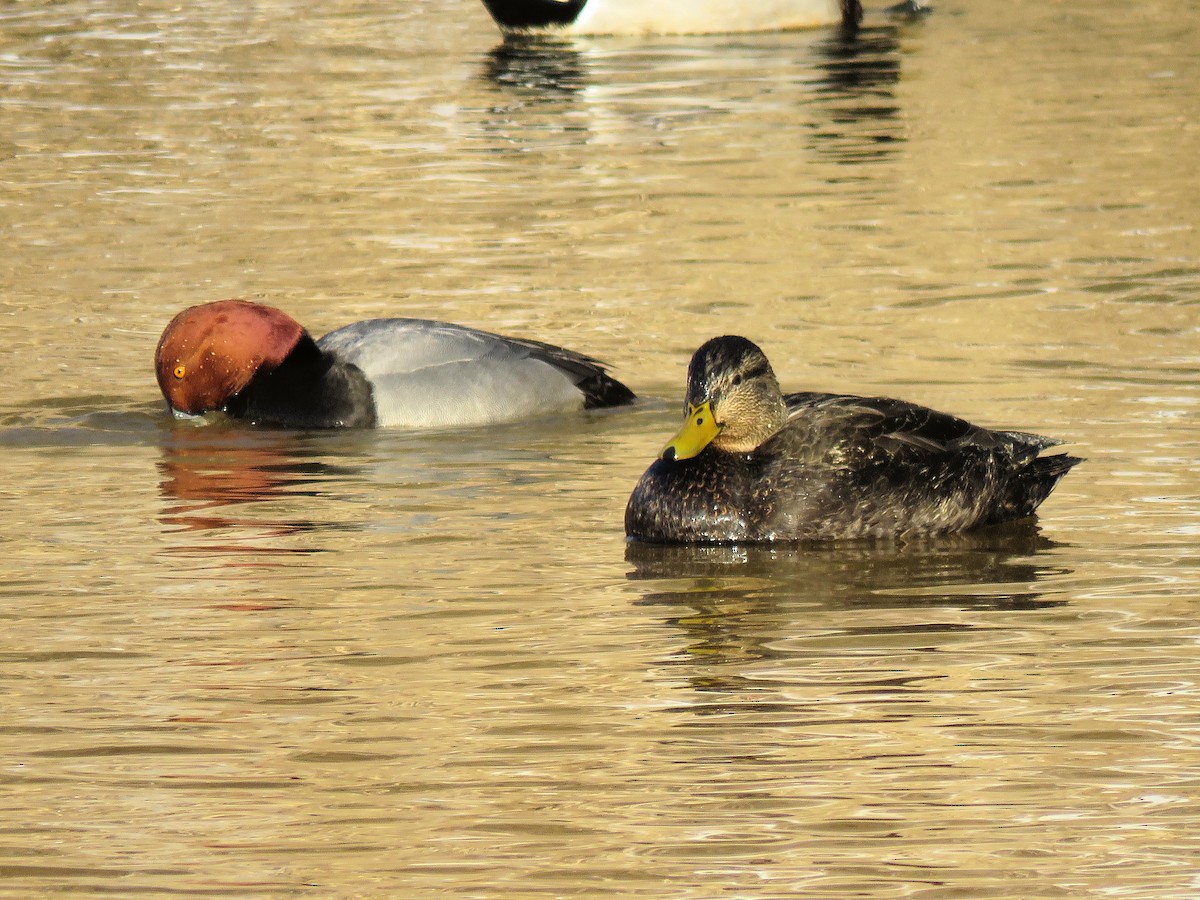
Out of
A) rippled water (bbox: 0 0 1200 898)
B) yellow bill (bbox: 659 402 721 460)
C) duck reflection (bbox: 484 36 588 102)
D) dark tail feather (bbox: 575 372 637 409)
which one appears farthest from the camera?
duck reflection (bbox: 484 36 588 102)

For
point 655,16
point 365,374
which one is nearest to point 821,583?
point 365,374

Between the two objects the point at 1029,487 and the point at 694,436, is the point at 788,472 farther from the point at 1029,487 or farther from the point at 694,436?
the point at 1029,487

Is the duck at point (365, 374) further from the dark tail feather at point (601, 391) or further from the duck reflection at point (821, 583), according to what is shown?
the duck reflection at point (821, 583)

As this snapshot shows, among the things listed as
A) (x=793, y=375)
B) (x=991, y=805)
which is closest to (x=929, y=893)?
(x=991, y=805)

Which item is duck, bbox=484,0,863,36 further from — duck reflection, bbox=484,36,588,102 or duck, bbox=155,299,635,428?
duck, bbox=155,299,635,428

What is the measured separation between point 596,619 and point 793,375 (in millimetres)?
4204

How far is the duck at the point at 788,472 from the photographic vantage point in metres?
8.32

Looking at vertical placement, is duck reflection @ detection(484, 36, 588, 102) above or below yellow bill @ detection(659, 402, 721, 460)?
above

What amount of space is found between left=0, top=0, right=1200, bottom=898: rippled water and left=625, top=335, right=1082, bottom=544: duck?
0.48ft

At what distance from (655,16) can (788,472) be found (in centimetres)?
1713

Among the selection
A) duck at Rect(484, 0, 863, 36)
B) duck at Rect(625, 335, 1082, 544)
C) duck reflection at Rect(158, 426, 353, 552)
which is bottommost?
duck reflection at Rect(158, 426, 353, 552)

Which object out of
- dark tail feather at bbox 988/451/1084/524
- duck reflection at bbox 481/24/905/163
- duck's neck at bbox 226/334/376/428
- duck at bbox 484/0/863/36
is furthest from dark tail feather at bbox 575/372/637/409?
duck at bbox 484/0/863/36

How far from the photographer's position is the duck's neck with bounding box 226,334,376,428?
35.2 feet

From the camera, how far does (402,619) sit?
291 inches
